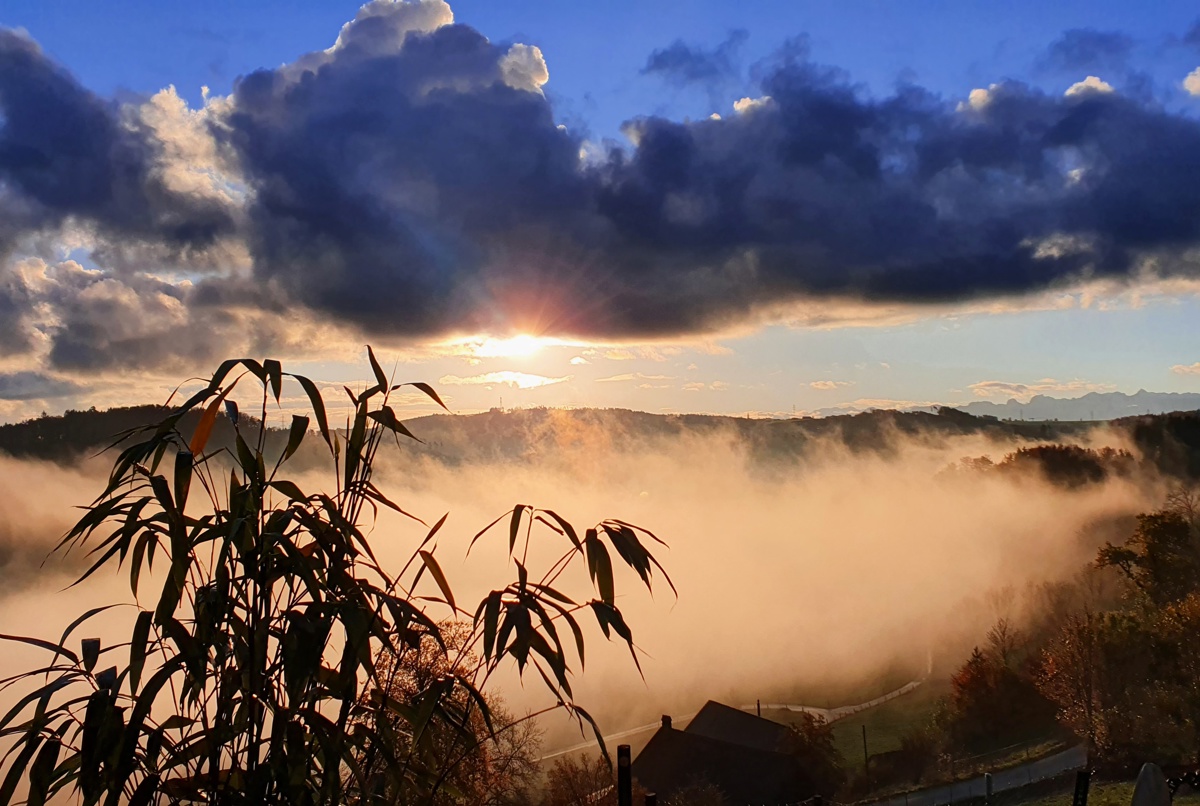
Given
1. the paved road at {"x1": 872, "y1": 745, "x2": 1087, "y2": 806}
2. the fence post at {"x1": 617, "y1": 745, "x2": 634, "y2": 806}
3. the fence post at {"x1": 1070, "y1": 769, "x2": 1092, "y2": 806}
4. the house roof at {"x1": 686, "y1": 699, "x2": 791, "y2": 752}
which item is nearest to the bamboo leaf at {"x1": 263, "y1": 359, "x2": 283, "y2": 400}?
the fence post at {"x1": 617, "y1": 745, "x2": 634, "y2": 806}

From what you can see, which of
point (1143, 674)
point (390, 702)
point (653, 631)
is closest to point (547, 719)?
point (653, 631)

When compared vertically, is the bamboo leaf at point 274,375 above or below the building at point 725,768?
above

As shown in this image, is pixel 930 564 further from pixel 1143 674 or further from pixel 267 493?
pixel 267 493

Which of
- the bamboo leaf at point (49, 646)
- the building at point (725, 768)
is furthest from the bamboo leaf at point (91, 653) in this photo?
the building at point (725, 768)

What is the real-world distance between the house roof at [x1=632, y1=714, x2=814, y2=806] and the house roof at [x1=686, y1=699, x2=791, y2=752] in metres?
2.91

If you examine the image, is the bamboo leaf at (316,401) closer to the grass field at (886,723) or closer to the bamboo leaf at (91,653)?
the bamboo leaf at (91,653)

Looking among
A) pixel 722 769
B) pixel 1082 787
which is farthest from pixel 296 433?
pixel 722 769

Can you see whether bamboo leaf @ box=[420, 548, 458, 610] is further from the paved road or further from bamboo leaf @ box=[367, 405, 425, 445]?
the paved road

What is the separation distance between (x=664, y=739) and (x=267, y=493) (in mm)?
57129

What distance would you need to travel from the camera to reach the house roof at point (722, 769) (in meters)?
52.6

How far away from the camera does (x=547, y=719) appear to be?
397ft

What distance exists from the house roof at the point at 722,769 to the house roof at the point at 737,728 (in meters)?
2.91

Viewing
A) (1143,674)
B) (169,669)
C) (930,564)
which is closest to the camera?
(169,669)

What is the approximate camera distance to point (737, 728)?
2491 inches
